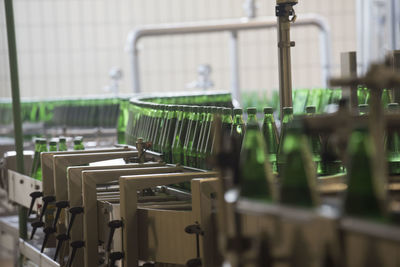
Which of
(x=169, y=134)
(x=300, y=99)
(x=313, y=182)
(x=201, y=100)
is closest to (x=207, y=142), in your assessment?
(x=169, y=134)

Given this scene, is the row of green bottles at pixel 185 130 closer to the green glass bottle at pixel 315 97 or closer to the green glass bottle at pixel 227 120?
the green glass bottle at pixel 227 120

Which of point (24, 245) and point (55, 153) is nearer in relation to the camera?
point (55, 153)

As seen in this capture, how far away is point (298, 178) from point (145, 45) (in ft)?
29.2

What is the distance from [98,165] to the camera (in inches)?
86.0

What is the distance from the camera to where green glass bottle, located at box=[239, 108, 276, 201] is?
103 centimetres

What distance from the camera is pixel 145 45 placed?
32.0 ft

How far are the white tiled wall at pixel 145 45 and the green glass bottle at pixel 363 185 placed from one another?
855 centimetres

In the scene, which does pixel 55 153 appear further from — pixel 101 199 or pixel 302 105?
pixel 302 105

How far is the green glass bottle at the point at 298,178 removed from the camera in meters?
0.95

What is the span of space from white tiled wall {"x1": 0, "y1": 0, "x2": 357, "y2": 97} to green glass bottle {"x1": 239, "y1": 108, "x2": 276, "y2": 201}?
8.41 m

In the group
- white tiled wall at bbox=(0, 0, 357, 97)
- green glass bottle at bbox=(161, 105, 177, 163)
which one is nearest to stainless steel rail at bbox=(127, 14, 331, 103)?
white tiled wall at bbox=(0, 0, 357, 97)

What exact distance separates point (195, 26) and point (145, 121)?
3.54 meters

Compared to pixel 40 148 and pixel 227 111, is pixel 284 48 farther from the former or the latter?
pixel 40 148

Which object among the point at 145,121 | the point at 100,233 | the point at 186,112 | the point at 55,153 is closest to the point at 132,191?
the point at 100,233
